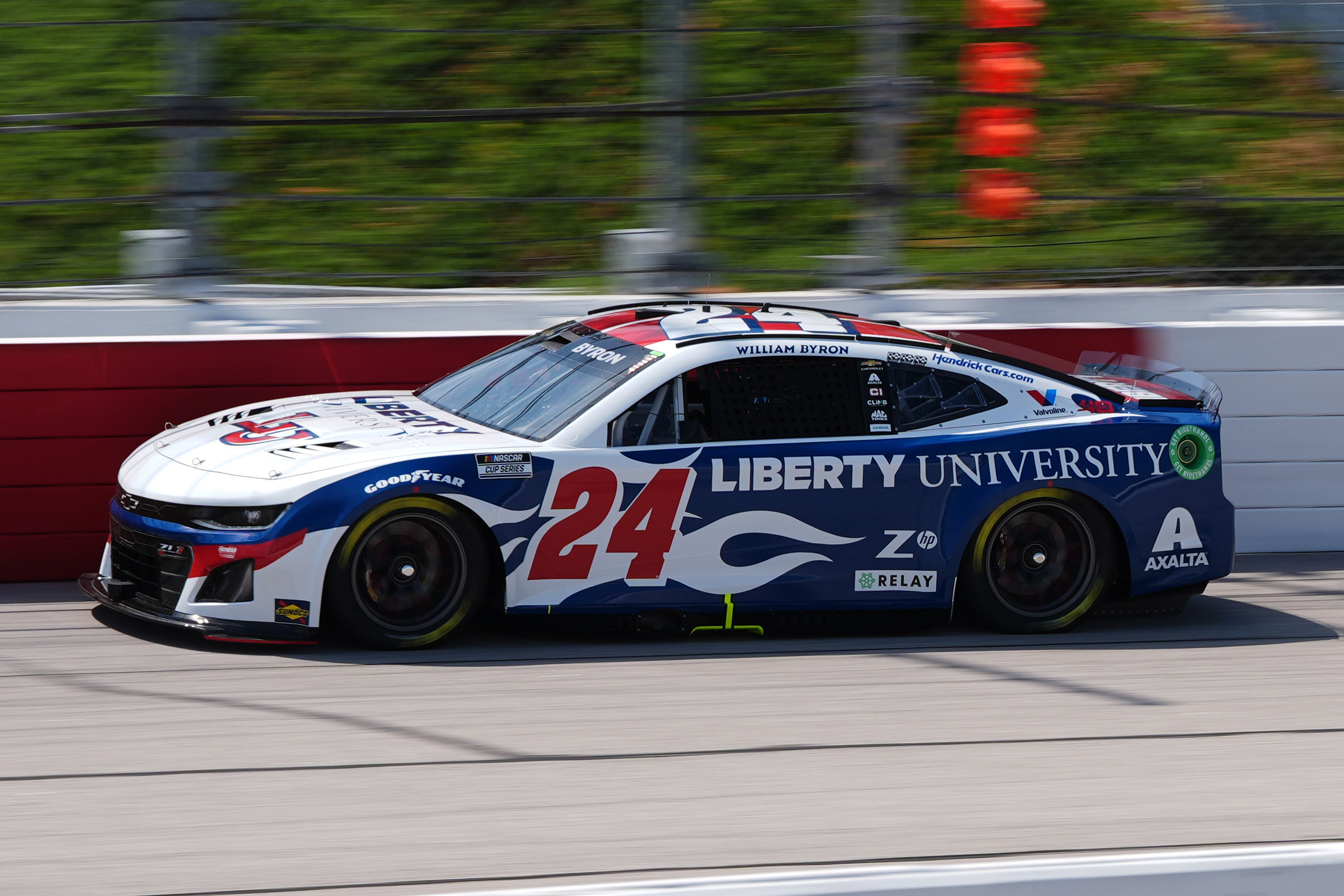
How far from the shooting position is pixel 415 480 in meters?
5.43

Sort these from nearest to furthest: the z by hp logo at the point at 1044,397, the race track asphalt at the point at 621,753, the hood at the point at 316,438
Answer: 1. the race track asphalt at the point at 621,753
2. the hood at the point at 316,438
3. the z by hp logo at the point at 1044,397

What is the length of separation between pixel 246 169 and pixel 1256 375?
631 centimetres

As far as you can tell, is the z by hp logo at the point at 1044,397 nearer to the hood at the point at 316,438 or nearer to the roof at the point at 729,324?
the roof at the point at 729,324

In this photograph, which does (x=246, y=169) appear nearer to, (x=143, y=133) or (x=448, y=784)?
(x=143, y=133)

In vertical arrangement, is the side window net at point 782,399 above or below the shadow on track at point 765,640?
above

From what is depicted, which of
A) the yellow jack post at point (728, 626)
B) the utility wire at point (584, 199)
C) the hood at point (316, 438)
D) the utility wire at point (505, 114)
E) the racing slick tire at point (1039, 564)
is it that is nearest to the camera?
the hood at point (316, 438)

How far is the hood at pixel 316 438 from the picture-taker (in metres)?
5.50

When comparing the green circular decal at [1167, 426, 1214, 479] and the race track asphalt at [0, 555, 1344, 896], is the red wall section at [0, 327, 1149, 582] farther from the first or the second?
the green circular decal at [1167, 426, 1214, 479]

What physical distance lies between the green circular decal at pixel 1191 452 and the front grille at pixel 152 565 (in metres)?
3.85

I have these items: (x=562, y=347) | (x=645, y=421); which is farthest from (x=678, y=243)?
(x=645, y=421)

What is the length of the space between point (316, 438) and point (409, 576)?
651mm

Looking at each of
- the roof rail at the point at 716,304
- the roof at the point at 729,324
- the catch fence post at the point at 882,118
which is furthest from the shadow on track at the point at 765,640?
the catch fence post at the point at 882,118

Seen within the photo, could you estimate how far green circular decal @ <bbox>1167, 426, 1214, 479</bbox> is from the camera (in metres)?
6.27

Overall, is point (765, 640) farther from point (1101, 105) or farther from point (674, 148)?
point (1101, 105)
